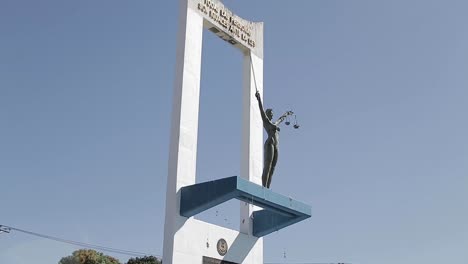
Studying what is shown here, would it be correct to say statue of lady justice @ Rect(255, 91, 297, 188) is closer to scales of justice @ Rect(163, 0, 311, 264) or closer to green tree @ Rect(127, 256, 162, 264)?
scales of justice @ Rect(163, 0, 311, 264)

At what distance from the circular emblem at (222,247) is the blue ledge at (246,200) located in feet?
4.22

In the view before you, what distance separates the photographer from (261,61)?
17375 mm

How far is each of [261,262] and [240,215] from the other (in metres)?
1.45

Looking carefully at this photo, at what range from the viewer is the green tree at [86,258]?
38.3 m

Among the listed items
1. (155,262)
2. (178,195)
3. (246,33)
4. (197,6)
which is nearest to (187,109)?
(178,195)

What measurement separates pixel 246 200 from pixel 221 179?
47.1 inches

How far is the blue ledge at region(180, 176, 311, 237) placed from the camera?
1259cm

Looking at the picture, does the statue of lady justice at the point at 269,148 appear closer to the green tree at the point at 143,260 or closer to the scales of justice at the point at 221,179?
the scales of justice at the point at 221,179

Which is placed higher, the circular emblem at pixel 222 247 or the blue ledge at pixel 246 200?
the blue ledge at pixel 246 200

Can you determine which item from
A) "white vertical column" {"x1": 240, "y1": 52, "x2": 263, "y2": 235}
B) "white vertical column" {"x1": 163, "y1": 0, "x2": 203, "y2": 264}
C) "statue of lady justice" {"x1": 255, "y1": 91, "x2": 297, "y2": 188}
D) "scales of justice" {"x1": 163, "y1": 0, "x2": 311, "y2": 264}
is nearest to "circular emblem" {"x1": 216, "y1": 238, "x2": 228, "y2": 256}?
"scales of justice" {"x1": 163, "y1": 0, "x2": 311, "y2": 264}

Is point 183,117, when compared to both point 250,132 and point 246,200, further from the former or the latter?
point 250,132

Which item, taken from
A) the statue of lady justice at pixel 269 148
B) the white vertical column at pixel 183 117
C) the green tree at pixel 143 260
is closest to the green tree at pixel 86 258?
the green tree at pixel 143 260

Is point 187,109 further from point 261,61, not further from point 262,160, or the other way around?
point 261,61

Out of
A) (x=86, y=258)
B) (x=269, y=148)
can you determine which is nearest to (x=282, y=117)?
(x=269, y=148)
